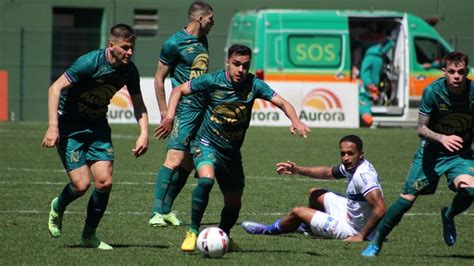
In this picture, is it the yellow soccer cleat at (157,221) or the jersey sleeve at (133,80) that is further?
the yellow soccer cleat at (157,221)

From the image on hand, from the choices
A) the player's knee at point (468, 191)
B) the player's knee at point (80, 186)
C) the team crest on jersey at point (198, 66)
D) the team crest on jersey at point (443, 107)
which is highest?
the team crest on jersey at point (443, 107)

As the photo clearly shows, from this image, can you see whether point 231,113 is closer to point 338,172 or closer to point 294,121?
point 294,121

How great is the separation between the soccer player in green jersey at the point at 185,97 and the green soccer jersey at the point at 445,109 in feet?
9.18

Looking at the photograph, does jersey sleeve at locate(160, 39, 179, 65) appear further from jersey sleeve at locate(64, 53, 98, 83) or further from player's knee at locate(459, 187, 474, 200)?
player's knee at locate(459, 187, 474, 200)

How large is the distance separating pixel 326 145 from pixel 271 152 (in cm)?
174

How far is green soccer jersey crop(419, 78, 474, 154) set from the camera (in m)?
9.57

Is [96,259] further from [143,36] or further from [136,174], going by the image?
[143,36]

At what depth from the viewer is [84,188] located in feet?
32.2

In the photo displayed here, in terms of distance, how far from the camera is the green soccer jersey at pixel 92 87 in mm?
9750

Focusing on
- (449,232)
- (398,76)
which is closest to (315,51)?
(398,76)

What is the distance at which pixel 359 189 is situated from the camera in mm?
10688

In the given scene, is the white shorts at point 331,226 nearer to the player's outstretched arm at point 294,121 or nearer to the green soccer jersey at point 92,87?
the player's outstretched arm at point 294,121

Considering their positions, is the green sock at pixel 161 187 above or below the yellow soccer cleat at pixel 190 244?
below

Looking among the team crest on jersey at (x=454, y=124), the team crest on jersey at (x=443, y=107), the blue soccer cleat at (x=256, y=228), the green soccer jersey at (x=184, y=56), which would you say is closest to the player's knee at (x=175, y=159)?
the green soccer jersey at (x=184, y=56)
